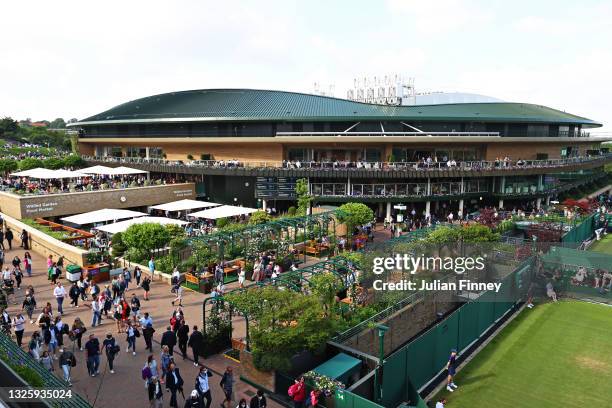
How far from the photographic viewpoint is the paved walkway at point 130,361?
13242 mm

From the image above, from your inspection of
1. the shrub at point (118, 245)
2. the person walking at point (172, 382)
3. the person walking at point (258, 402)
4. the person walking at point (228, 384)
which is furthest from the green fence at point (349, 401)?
the shrub at point (118, 245)

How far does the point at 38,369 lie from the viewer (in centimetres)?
1159

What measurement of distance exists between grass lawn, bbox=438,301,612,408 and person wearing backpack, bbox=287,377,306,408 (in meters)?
5.07

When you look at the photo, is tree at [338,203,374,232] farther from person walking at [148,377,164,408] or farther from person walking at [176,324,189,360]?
person walking at [148,377,164,408]

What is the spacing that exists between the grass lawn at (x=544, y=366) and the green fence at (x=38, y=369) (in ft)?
35.8

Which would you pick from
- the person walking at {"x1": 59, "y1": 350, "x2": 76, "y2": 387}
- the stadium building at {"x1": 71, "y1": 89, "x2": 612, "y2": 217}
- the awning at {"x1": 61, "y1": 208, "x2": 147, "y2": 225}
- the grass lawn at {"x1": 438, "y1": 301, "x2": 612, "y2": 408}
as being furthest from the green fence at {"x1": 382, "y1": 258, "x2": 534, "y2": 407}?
the awning at {"x1": 61, "y1": 208, "x2": 147, "y2": 225}

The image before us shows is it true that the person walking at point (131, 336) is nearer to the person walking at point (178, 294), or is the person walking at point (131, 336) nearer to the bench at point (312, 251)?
the person walking at point (178, 294)

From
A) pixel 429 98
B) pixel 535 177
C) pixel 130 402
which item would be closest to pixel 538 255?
pixel 130 402

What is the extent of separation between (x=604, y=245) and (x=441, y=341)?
→ 2669 centimetres

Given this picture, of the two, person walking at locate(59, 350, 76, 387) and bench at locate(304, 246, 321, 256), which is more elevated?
person walking at locate(59, 350, 76, 387)

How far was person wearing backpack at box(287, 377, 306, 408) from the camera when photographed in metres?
12.8

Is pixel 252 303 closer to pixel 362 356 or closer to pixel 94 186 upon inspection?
pixel 362 356

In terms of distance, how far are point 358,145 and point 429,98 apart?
28.7 metres

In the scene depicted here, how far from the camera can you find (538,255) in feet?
82.2
